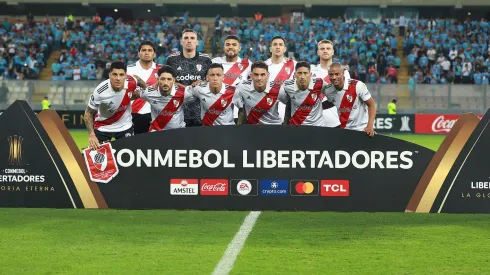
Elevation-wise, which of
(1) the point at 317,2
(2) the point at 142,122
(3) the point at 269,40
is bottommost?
(2) the point at 142,122

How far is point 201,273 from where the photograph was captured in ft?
23.8

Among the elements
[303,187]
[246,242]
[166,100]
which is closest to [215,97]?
[166,100]

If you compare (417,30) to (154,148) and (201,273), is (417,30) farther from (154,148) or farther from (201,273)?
(201,273)

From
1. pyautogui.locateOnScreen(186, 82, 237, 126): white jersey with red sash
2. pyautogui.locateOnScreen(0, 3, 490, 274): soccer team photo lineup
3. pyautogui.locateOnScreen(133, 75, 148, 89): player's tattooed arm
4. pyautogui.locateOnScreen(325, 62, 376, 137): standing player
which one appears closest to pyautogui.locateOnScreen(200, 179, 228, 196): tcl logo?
pyautogui.locateOnScreen(0, 3, 490, 274): soccer team photo lineup

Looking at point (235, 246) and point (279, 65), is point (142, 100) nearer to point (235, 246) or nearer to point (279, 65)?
point (279, 65)

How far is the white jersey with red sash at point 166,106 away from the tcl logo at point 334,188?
7.10ft

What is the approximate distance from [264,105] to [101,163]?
2.31 metres

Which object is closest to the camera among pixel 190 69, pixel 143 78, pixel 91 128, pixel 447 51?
pixel 91 128

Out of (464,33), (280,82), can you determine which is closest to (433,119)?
(464,33)

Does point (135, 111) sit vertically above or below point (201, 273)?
above

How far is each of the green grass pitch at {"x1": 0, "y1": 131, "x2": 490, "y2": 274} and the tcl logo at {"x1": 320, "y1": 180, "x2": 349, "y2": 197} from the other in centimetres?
29

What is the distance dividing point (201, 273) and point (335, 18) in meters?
47.4

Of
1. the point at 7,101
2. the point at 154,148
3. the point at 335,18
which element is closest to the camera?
the point at 154,148

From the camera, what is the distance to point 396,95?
35000 millimetres
